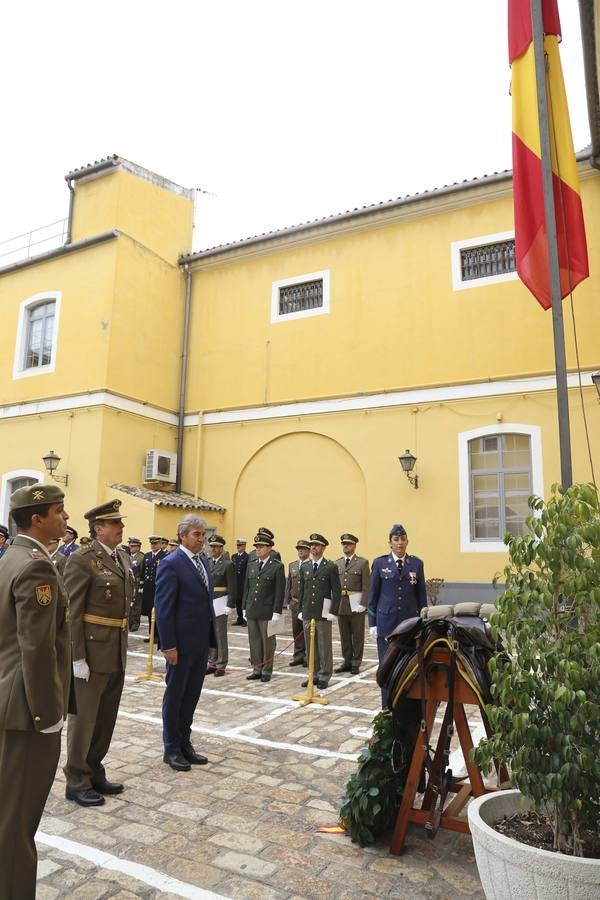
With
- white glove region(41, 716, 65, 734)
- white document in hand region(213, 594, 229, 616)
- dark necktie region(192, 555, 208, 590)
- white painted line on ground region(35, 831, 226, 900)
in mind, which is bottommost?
white painted line on ground region(35, 831, 226, 900)

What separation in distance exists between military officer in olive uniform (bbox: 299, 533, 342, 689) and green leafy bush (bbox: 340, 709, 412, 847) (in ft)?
14.0

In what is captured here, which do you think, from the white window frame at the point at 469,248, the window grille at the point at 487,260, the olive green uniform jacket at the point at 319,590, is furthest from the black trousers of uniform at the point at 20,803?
the window grille at the point at 487,260

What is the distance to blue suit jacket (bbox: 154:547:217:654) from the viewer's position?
16.2 feet

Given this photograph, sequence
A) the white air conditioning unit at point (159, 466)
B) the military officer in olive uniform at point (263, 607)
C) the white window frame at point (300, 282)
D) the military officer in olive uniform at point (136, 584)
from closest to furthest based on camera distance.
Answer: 1. the military officer in olive uniform at point (263, 607)
2. the military officer in olive uniform at point (136, 584)
3. the white window frame at point (300, 282)
4. the white air conditioning unit at point (159, 466)

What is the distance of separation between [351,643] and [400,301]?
8162 millimetres

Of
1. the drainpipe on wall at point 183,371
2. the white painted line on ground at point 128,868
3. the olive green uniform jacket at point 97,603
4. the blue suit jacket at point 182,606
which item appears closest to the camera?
the white painted line on ground at point 128,868

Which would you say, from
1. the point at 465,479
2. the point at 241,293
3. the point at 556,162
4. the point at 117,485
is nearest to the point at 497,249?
the point at 465,479

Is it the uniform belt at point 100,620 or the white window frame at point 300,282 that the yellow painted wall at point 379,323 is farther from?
the uniform belt at point 100,620

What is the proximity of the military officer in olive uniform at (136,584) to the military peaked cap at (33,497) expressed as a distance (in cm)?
905

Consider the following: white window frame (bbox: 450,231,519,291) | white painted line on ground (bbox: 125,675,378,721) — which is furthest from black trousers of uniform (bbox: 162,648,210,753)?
white window frame (bbox: 450,231,519,291)

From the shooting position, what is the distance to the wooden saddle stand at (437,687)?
3615 millimetres

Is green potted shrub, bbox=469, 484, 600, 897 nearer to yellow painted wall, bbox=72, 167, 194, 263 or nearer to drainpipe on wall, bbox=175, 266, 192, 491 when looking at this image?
drainpipe on wall, bbox=175, 266, 192, 491

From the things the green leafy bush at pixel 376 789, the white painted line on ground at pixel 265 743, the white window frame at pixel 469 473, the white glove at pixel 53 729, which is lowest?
the white painted line on ground at pixel 265 743

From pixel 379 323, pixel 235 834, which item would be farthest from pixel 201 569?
pixel 379 323
